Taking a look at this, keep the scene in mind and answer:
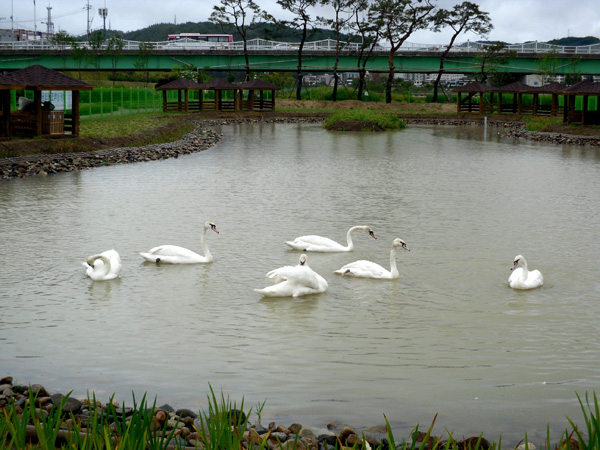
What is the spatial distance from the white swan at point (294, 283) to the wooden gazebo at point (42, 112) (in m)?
18.4

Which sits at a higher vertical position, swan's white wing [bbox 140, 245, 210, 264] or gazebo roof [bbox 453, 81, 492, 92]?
gazebo roof [bbox 453, 81, 492, 92]

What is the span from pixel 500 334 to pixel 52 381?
4.63 metres

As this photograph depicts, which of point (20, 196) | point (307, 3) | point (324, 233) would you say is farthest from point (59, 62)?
point (324, 233)

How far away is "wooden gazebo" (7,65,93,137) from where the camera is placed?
87.1 ft

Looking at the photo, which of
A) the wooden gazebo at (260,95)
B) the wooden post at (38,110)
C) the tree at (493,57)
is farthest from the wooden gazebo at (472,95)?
the wooden post at (38,110)

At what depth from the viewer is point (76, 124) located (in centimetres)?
2838

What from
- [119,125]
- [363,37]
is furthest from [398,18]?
[119,125]

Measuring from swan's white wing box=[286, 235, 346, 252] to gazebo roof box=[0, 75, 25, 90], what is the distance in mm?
14665

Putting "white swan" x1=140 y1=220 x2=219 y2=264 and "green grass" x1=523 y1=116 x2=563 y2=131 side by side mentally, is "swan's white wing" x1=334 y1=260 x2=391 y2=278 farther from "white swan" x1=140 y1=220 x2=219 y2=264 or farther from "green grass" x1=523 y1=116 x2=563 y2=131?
"green grass" x1=523 y1=116 x2=563 y2=131

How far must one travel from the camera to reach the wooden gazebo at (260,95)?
182ft

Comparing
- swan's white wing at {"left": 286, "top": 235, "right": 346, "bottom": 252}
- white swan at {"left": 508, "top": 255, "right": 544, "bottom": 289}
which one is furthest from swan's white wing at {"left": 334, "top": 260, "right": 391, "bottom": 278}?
white swan at {"left": 508, "top": 255, "right": 544, "bottom": 289}

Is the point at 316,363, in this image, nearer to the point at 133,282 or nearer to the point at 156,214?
the point at 133,282

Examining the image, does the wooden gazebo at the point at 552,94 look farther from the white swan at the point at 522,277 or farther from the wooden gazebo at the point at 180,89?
the white swan at the point at 522,277

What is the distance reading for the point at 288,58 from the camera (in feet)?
262
